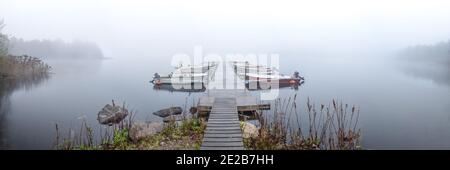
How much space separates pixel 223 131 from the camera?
7.54m

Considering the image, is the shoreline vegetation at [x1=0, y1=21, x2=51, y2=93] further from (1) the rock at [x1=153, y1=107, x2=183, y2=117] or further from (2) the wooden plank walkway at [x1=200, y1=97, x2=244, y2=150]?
(2) the wooden plank walkway at [x1=200, y1=97, x2=244, y2=150]

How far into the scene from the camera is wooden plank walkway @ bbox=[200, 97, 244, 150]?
647 centimetres

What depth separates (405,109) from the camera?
17891 mm

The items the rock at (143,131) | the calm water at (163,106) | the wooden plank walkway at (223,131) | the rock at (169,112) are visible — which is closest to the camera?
the wooden plank walkway at (223,131)

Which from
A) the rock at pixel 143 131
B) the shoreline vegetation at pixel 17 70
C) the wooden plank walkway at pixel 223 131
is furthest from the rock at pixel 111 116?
the shoreline vegetation at pixel 17 70

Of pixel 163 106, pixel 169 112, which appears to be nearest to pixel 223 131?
pixel 169 112

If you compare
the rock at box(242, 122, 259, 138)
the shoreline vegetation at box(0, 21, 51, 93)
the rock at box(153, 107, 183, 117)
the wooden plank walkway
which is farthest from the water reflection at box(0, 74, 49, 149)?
the rock at box(242, 122, 259, 138)

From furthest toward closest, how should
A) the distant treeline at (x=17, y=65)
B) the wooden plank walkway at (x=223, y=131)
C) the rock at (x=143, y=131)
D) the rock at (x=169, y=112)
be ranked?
the distant treeline at (x=17, y=65) → the rock at (x=169, y=112) → the rock at (x=143, y=131) → the wooden plank walkway at (x=223, y=131)

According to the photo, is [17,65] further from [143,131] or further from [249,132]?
[249,132]

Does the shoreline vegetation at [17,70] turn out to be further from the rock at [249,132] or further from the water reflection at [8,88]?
the rock at [249,132]

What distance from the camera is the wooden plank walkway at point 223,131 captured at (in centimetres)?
647
